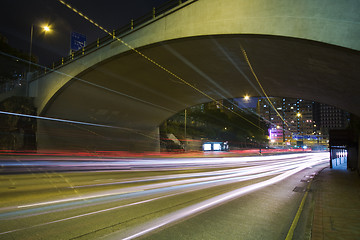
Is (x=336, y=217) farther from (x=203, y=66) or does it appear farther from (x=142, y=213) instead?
(x=203, y=66)

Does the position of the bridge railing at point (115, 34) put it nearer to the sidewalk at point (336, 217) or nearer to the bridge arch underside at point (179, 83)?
the bridge arch underside at point (179, 83)

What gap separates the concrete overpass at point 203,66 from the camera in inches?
379

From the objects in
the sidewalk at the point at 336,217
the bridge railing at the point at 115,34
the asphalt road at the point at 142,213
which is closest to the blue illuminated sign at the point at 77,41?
the bridge railing at the point at 115,34

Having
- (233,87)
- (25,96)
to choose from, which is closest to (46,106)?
(25,96)

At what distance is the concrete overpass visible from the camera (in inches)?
379

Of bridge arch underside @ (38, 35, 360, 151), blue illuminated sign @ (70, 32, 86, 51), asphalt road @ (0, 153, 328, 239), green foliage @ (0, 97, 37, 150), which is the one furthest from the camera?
green foliage @ (0, 97, 37, 150)

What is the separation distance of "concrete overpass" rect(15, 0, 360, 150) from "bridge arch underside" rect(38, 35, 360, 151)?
72 millimetres

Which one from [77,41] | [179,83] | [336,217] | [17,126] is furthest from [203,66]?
[17,126]

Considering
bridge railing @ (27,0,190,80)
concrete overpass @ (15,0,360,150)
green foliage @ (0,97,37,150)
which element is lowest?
green foliage @ (0,97,37,150)

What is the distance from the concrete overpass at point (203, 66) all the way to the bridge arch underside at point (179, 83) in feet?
0.24

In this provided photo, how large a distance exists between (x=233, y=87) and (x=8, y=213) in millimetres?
21473

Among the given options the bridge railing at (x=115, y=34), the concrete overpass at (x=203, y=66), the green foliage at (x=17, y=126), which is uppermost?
the bridge railing at (x=115, y=34)

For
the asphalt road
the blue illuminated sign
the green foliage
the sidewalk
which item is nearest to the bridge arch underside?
the green foliage

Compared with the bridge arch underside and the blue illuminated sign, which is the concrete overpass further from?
the blue illuminated sign
